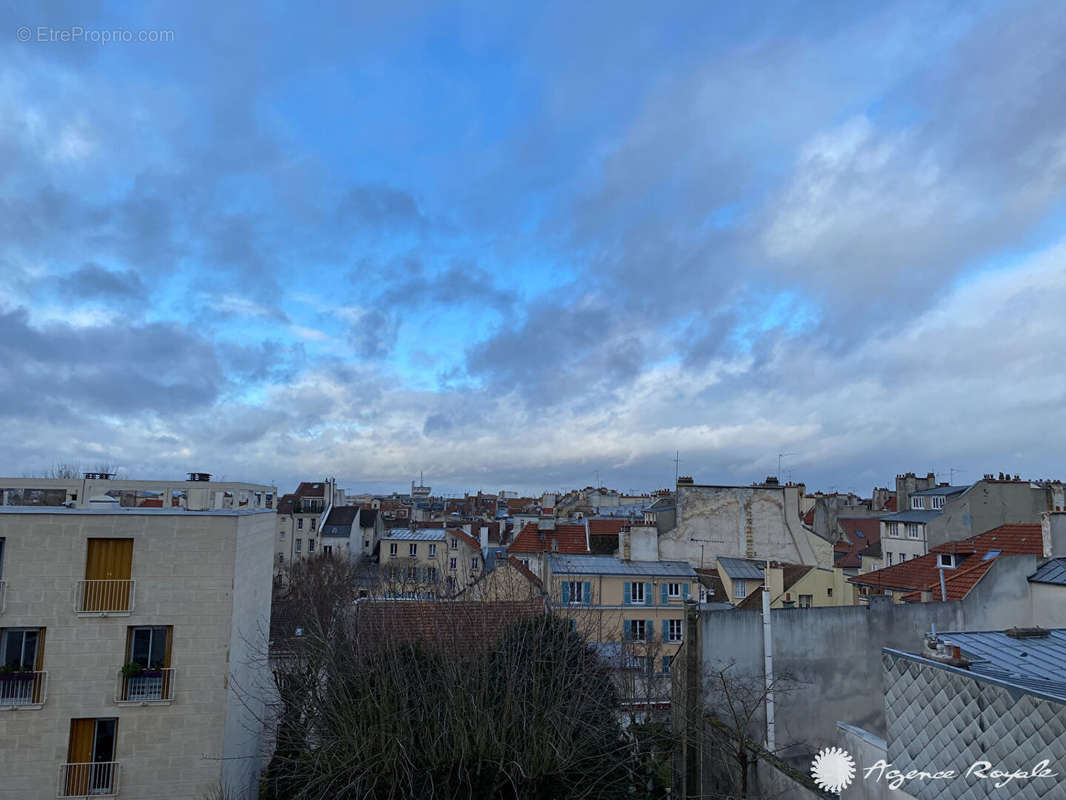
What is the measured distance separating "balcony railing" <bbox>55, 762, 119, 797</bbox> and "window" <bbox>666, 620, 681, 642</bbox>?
72.0 feet

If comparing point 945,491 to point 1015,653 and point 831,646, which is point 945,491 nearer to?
point 831,646

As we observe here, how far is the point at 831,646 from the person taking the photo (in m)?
15.6

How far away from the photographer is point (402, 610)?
20.8 metres

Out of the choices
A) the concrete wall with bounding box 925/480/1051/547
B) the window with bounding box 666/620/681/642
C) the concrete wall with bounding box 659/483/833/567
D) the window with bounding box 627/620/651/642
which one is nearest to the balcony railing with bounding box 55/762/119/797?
the window with bounding box 627/620/651/642

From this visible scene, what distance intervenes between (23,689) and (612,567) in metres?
23.0

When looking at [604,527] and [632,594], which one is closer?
[632,594]

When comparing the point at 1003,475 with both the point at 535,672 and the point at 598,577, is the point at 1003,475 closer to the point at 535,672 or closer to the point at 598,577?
the point at 598,577

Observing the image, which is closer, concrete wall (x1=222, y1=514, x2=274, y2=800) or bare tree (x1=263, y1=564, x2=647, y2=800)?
bare tree (x1=263, y1=564, x2=647, y2=800)

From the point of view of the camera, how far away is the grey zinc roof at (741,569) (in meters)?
31.2

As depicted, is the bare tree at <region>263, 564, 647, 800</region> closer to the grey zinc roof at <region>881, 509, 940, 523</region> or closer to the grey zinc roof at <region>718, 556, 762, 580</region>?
the grey zinc roof at <region>718, 556, 762, 580</region>

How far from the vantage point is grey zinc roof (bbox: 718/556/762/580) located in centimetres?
3116

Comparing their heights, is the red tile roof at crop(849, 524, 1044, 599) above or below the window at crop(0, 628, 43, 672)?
above

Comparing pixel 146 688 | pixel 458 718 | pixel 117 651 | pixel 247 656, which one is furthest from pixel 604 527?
pixel 117 651

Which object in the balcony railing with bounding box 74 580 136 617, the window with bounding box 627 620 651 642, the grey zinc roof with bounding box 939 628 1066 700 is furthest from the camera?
the window with bounding box 627 620 651 642
